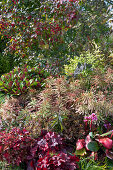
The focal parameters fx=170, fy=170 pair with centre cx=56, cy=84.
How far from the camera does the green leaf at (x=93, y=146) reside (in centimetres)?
221

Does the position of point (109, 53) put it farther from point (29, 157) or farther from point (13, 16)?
point (29, 157)

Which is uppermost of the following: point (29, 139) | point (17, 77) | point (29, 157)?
point (17, 77)

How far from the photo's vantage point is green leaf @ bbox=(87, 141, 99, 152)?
2.21 metres

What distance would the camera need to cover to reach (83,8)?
4.07 meters

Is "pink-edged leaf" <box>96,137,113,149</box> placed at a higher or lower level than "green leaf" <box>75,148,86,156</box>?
higher

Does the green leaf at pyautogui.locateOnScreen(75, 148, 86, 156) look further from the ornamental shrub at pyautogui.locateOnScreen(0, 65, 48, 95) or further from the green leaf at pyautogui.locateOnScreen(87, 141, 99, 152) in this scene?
the ornamental shrub at pyautogui.locateOnScreen(0, 65, 48, 95)

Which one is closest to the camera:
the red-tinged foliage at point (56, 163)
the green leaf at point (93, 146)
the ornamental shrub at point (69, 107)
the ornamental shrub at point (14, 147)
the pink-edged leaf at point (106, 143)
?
the red-tinged foliage at point (56, 163)

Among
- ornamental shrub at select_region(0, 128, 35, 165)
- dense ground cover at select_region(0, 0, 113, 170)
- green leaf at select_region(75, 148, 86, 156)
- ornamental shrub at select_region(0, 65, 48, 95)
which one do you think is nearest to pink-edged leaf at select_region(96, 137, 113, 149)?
dense ground cover at select_region(0, 0, 113, 170)

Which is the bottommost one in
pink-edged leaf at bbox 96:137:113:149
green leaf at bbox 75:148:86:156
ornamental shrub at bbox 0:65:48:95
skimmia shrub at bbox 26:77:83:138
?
green leaf at bbox 75:148:86:156

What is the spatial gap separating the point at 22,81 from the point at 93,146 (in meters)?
1.96

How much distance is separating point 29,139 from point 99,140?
89 cm

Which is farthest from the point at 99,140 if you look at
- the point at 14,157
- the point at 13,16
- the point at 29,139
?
the point at 13,16

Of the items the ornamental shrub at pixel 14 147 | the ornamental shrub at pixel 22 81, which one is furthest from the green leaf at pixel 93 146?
the ornamental shrub at pixel 22 81

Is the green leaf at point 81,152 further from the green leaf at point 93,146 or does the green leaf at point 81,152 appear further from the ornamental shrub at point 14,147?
the ornamental shrub at point 14,147
